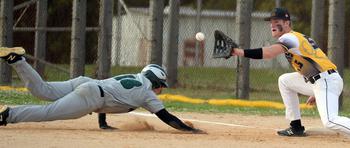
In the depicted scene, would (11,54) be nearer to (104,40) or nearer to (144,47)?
(104,40)

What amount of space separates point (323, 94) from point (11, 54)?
142 inches

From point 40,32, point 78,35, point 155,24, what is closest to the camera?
point 78,35

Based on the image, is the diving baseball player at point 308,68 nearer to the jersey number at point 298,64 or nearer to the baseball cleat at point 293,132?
the jersey number at point 298,64

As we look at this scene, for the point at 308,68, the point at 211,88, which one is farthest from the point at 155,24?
the point at 308,68

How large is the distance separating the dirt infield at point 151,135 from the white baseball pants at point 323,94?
0.27 metres

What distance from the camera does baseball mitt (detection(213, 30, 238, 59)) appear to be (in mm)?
8938

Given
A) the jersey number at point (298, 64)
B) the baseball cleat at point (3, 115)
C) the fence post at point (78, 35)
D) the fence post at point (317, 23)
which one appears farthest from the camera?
the fence post at point (317, 23)

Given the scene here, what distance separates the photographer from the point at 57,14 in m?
27.0

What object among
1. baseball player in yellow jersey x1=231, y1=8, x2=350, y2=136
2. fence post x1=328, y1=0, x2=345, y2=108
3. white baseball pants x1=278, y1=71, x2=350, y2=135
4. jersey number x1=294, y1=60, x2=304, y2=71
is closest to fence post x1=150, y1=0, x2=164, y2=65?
fence post x1=328, y1=0, x2=345, y2=108

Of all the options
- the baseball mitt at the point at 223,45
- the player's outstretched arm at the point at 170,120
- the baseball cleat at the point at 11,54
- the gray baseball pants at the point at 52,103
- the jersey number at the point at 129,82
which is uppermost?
the baseball mitt at the point at 223,45

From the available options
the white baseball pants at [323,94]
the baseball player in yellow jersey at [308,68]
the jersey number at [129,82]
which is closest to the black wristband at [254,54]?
the baseball player in yellow jersey at [308,68]

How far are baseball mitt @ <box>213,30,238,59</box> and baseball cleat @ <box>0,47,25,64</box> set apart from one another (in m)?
2.25

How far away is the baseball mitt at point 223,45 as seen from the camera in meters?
8.94

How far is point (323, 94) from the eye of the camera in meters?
9.26
